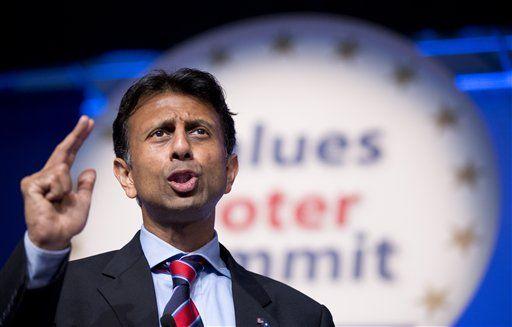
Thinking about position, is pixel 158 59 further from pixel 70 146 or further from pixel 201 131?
pixel 70 146

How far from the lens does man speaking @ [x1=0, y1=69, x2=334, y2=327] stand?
196 centimetres

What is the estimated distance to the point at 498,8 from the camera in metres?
3.81

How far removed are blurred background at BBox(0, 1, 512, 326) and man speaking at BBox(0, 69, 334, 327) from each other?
1.62m

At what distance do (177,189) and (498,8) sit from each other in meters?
2.30

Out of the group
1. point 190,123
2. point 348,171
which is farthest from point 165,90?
point 348,171

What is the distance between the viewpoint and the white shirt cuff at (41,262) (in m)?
1.62

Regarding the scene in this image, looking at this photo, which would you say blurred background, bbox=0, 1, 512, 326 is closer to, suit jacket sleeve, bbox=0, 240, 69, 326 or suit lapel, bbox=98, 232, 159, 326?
suit lapel, bbox=98, 232, 159, 326

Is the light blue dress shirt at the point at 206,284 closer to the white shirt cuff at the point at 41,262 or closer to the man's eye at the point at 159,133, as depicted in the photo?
the man's eye at the point at 159,133

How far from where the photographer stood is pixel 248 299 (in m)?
2.10

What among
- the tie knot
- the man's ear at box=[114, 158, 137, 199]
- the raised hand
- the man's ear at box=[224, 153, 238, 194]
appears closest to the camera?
the raised hand

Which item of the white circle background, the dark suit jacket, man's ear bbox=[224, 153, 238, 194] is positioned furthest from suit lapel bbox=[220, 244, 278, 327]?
the white circle background

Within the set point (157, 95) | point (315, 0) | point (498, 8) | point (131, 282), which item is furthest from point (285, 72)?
point (131, 282)

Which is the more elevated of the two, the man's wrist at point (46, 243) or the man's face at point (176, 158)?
the man's face at point (176, 158)

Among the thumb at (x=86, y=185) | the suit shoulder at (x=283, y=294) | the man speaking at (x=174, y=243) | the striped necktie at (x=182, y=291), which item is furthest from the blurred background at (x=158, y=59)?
the thumb at (x=86, y=185)
